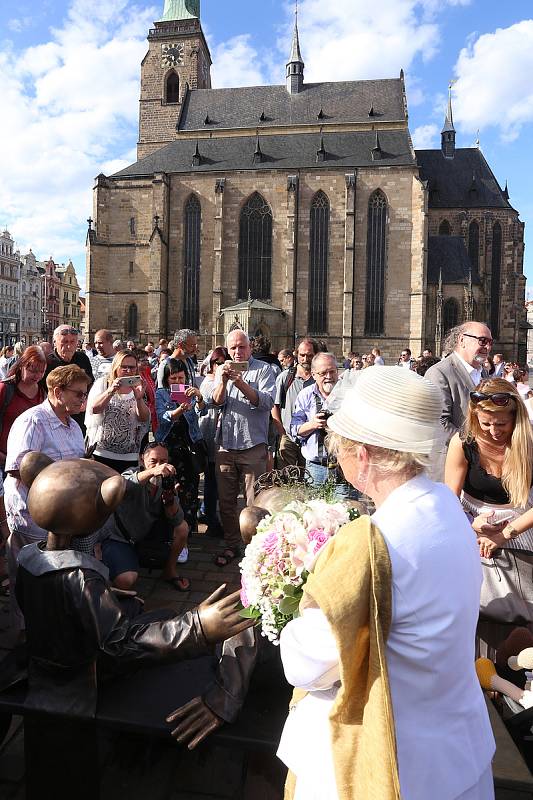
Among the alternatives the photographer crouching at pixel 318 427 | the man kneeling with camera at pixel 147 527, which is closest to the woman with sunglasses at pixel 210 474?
the photographer crouching at pixel 318 427

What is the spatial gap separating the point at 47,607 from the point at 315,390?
10.8 ft

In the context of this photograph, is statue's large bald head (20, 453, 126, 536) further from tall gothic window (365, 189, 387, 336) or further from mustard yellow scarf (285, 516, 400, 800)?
tall gothic window (365, 189, 387, 336)

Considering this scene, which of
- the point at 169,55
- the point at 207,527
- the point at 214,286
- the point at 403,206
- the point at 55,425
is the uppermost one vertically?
the point at 169,55

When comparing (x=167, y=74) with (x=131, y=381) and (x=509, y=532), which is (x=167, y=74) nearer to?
(x=131, y=381)

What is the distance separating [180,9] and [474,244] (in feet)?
90.8

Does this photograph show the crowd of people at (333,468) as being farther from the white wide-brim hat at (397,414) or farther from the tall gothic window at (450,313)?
the tall gothic window at (450,313)

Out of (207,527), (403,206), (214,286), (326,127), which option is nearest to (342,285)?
(403,206)

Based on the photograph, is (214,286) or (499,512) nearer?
(499,512)

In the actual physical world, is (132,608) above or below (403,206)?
below

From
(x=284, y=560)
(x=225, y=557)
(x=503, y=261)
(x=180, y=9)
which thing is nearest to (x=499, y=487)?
(x=284, y=560)

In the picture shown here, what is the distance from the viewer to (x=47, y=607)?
2.20 meters

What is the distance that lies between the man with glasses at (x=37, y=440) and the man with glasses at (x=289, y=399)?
2.63m

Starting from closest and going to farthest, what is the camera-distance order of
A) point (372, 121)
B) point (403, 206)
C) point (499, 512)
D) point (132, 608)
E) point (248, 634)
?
point (248, 634) < point (132, 608) < point (499, 512) < point (403, 206) < point (372, 121)

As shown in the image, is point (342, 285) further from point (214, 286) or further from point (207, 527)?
point (207, 527)
